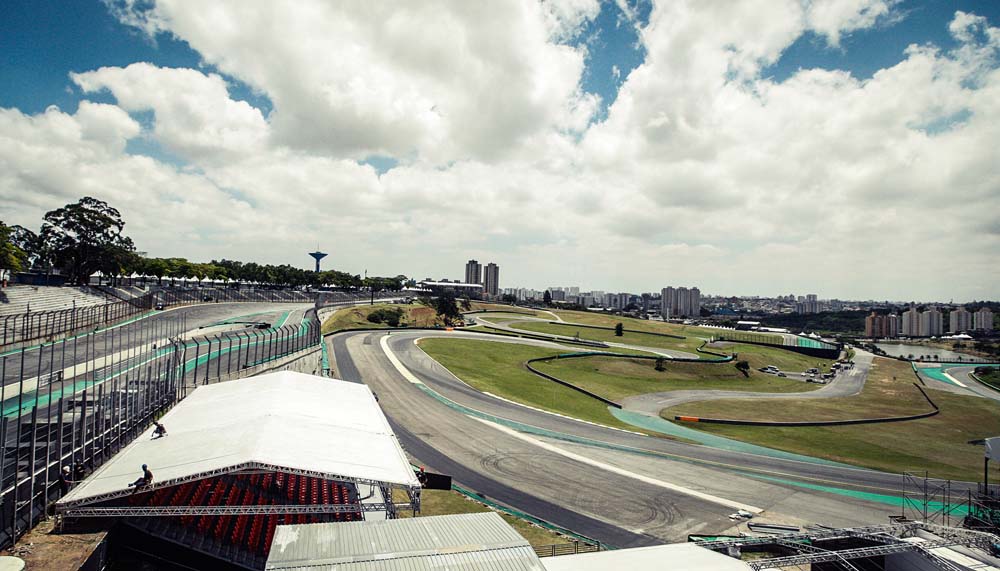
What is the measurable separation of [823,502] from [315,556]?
28.7 m

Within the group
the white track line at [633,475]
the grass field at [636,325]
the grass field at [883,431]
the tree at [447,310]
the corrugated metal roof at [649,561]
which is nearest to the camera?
the corrugated metal roof at [649,561]

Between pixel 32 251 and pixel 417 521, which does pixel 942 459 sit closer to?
pixel 417 521

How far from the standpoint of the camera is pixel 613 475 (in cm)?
2816

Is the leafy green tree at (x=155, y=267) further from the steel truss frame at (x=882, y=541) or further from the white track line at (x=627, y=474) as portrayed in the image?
the steel truss frame at (x=882, y=541)

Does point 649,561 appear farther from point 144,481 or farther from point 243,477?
point 243,477

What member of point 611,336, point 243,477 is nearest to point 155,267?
point 243,477

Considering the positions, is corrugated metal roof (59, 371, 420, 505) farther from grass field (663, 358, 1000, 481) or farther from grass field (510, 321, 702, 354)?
grass field (510, 321, 702, 354)

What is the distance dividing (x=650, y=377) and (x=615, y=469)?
43.4m

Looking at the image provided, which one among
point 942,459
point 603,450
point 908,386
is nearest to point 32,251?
point 603,450

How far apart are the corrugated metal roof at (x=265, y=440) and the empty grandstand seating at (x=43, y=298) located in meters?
39.9

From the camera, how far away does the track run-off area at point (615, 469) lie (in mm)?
23641

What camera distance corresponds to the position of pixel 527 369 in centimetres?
6394

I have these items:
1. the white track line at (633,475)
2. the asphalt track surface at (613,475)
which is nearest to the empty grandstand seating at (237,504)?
the asphalt track surface at (613,475)

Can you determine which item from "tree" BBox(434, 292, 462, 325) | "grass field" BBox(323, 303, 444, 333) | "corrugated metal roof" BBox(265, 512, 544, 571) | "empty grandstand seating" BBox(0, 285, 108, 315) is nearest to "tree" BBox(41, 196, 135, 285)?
"empty grandstand seating" BBox(0, 285, 108, 315)
